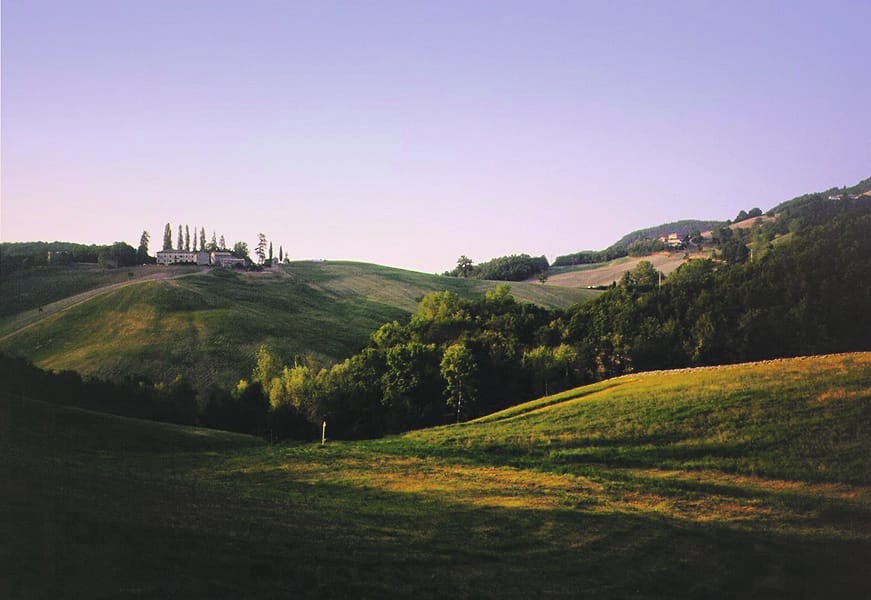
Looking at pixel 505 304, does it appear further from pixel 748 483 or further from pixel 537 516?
pixel 537 516

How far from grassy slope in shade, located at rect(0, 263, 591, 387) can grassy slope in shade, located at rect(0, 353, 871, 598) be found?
61.4 m

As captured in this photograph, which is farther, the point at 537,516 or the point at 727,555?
the point at 537,516

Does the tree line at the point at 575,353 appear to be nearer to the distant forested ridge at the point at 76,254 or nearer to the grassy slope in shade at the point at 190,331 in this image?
the grassy slope in shade at the point at 190,331

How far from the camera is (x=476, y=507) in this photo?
27672 millimetres

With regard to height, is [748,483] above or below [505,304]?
below

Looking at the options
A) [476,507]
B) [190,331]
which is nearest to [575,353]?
[476,507]

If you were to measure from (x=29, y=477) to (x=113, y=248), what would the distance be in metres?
186

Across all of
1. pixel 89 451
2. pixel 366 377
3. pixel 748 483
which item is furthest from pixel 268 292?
pixel 748 483

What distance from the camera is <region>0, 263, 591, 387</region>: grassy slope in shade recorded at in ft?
354

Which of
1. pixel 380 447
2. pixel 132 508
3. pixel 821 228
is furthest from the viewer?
pixel 821 228

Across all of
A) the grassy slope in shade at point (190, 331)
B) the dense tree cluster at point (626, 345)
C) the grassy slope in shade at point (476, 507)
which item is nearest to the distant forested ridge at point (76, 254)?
the grassy slope in shade at point (190, 331)

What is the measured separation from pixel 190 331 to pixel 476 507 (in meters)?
109

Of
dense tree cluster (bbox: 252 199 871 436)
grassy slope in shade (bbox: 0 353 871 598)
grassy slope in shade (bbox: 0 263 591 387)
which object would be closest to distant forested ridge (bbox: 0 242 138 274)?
grassy slope in shade (bbox: 0 263 591 387)

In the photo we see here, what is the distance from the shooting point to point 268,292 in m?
174
